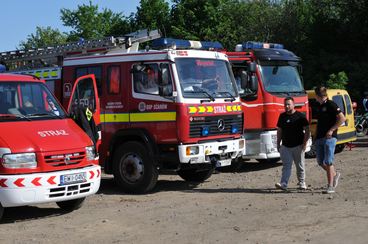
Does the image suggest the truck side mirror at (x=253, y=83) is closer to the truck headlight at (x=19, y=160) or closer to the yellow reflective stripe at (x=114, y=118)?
the yellow reflective stripe at (x=114, y=118)

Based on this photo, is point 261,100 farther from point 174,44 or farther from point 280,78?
point 174,44

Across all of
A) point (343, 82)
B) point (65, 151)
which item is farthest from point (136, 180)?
point (343, 82)

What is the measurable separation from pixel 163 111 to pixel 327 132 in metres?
3.02

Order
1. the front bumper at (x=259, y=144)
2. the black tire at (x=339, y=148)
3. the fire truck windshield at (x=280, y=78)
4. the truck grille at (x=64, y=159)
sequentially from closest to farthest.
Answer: the truck grille at (x=64, y=159), the front bumper at (x=259, y=144), the fire truck windshield at (x=280, y=78), the black tire at (x=339, y=148)

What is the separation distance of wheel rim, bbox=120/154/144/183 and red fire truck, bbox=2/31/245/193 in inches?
0.8

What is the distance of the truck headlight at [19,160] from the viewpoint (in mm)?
7863

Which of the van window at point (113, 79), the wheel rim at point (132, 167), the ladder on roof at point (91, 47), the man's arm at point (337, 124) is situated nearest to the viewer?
the man's arm at point (337, 124)

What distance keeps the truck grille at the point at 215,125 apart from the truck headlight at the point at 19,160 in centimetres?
325

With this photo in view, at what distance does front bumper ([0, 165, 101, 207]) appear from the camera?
7.81 m

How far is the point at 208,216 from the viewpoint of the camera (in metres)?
8.52

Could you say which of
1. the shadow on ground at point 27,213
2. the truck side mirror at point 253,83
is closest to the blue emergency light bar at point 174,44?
the truck side mirror at point 253,83

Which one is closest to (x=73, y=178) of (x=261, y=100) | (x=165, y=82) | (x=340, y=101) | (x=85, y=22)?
(x=165, y=82)

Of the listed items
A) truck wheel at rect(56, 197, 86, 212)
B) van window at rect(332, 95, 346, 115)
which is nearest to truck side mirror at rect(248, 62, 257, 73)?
van window at rect(332, 95, 346, 115)

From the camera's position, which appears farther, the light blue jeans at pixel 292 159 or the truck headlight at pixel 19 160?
the light blue jeans at pixel 292 159
